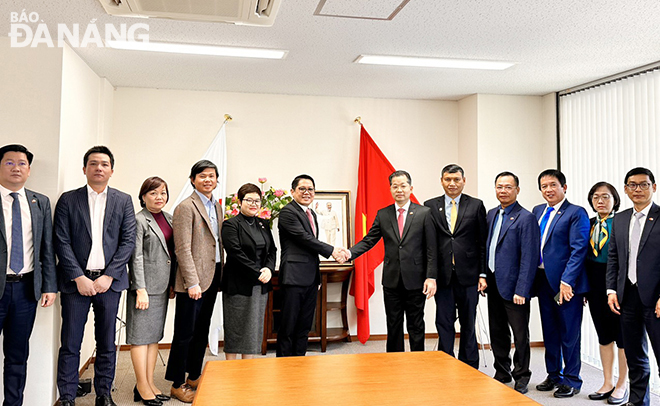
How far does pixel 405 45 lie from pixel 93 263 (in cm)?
282

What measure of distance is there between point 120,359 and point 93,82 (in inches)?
105

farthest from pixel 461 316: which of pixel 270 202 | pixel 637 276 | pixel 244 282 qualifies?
pixel 270 202

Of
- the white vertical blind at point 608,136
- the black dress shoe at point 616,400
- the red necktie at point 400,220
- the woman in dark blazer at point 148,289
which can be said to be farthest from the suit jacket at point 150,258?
the white vertical blind at point 608,136

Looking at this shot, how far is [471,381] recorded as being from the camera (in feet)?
7.47

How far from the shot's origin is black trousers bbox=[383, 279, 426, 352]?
409cm

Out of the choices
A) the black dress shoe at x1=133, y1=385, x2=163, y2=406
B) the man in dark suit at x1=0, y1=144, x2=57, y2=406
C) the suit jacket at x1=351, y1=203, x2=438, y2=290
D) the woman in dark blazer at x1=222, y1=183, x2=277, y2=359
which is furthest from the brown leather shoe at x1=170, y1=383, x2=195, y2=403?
the suit jacket at x1=351, y1=203, x2=438, y2=290

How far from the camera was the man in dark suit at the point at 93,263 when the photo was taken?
354cm

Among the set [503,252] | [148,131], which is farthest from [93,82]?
[503,252]

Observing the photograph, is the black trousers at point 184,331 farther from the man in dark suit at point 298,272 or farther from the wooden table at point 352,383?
the wooden table at point 352,383

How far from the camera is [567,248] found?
4070mm

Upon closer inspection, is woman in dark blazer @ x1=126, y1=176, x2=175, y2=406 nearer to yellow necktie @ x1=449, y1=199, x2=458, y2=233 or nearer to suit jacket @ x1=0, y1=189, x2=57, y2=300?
suit jacket @ x1=0, y1=189, x2=57, y2=300

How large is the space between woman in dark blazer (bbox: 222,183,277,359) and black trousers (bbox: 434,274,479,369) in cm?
145

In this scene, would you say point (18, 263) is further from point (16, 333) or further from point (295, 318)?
point (295, 318)

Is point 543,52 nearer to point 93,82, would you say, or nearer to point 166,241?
point 166,241
